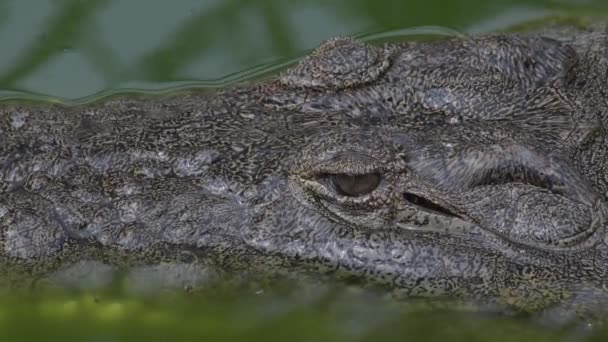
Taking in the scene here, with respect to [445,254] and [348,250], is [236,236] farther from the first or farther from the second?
[445,254]

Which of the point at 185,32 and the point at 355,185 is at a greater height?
the point at 185,32

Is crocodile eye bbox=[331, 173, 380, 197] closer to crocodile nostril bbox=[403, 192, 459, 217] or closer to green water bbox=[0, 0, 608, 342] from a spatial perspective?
crocodile nostril bbox=[403, 192, 459, 217]

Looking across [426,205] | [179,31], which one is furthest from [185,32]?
[426,205]

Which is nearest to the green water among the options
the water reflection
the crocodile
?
the water reflection

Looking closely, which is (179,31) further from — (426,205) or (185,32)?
(426,205)

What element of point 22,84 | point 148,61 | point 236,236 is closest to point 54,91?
point 22,84

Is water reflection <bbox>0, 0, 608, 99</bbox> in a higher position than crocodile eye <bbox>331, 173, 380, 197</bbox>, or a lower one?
higher
